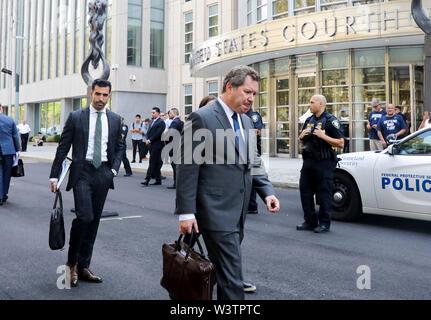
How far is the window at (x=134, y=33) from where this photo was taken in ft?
110

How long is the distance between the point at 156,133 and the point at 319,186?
6751mm

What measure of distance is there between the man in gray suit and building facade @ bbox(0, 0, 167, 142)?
3036cm

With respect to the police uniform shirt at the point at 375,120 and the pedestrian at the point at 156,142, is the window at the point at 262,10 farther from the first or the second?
the pedestrian at the point at 156,142

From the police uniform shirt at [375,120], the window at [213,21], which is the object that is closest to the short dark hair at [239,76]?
the police uniform shirt at [375,120]

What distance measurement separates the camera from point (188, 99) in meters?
31.1

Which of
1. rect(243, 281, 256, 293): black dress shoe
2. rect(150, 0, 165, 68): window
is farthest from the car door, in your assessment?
rect(150, 0, 165, 68): window

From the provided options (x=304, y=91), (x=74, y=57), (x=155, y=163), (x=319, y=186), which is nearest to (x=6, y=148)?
(x=155, y=163)

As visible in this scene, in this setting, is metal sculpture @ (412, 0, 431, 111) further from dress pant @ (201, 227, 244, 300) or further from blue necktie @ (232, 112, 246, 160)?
dress pant @ (201, 227, 244, 300)

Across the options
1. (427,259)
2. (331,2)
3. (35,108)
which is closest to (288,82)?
(331,2)

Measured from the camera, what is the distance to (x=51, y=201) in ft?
30.7

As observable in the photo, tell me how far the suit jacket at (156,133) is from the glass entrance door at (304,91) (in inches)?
354

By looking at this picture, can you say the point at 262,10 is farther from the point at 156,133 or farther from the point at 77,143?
the point at 77,143

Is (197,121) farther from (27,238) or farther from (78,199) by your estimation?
(27,238)

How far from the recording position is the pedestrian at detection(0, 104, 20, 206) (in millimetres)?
8719
